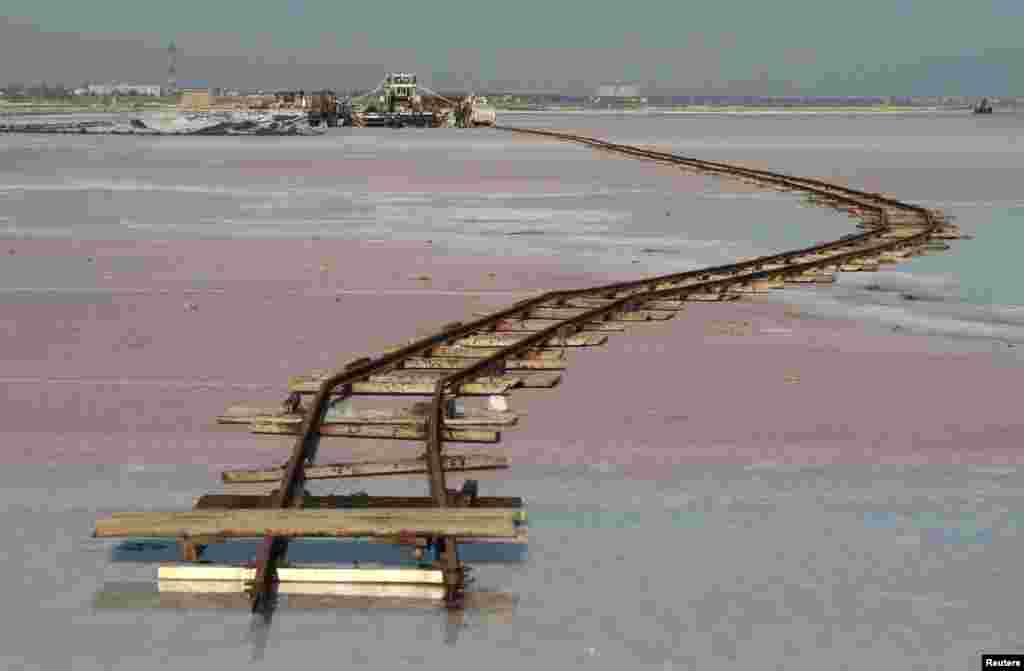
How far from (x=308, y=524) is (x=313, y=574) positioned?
0.25 meters

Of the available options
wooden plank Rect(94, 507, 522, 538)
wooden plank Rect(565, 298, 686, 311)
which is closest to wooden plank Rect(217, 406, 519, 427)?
wooden plank Rect(94, 507, 522, 538)

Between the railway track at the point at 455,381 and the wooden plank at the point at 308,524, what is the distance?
31 millimetres

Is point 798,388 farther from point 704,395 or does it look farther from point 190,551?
point 190,551

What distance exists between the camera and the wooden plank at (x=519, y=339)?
14.0 meters

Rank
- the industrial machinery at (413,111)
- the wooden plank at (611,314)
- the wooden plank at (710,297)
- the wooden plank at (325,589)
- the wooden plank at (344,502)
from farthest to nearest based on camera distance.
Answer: the industrial machinery at (413,111), the wooden plank at (710,297), the wooden plank at (611,314), the wooden plank at (344,502), the wooden plank at (325,589)

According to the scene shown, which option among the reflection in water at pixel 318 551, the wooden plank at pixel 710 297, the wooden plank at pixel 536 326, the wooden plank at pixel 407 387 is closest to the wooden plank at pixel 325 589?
the reflection in water at pixel 318 551

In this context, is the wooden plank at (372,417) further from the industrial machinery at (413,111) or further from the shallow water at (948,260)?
the industrial machinery at (413,111)

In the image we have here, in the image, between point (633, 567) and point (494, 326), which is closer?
point (633, 567)

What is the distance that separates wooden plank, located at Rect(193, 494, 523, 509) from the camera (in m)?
7.84

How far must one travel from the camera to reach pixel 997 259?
23203mm

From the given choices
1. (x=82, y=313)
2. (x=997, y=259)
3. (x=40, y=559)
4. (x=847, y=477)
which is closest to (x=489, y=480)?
(x=847, y=477)

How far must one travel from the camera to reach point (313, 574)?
22.6 feet

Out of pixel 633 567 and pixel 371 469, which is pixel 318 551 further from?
pixel 633 567

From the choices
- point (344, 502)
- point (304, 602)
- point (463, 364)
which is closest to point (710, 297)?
point (463, 364)
